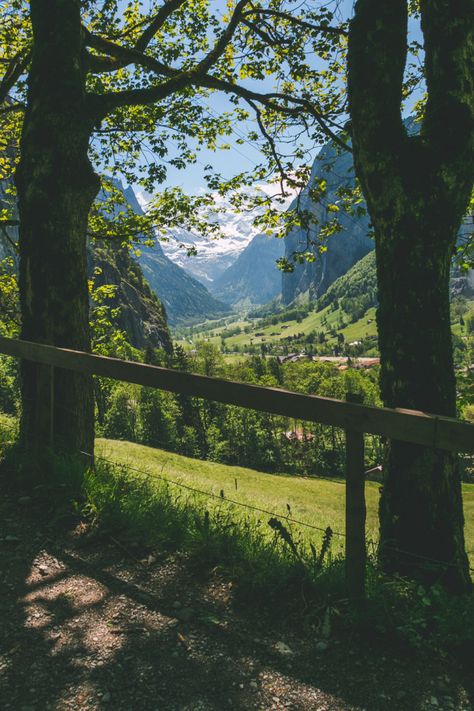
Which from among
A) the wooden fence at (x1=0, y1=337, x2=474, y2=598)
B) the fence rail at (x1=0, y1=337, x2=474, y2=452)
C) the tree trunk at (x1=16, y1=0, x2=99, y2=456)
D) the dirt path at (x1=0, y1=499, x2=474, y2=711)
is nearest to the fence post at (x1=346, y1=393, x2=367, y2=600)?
the wooden fence at (x1=0, y1=337, x2=474, y2=598)

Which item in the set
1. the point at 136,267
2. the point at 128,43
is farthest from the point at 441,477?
the point at 136,267

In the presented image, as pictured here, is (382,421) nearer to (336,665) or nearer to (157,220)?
(336,665)

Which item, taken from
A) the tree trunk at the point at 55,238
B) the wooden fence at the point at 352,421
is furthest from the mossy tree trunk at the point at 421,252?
the tree trunk at the point at 55,238

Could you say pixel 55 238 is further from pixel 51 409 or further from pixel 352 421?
pixel 352 421

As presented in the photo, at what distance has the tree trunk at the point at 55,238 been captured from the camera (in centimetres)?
707

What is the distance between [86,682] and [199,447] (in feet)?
253

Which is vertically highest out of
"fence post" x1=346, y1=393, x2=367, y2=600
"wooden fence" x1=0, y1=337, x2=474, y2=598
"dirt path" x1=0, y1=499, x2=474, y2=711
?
"wooden fence" x1=0, y1=337, x2=474, y2=598

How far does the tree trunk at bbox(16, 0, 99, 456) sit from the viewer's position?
23.2ft

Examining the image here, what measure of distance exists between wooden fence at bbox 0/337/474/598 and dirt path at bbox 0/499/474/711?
841mm

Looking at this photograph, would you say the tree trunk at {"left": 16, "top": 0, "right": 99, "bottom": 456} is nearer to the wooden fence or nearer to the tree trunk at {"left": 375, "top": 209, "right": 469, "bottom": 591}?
the wooden fence

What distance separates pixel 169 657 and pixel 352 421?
239cm

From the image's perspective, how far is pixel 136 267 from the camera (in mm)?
191625

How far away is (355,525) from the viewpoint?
4.38 m

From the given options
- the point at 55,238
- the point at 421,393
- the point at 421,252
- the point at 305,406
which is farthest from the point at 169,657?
the point at 55,238
